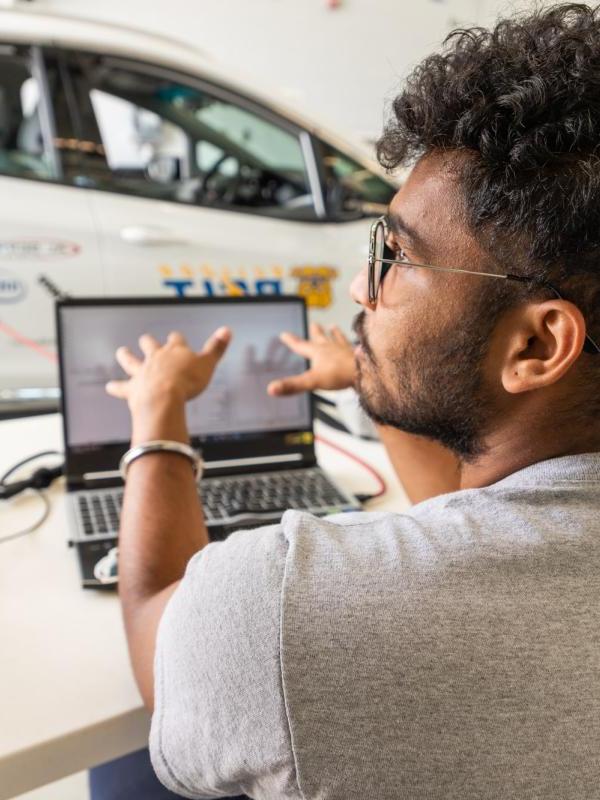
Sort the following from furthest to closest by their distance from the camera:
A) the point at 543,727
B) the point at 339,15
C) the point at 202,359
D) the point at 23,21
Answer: the point at 339,15 → the point at 23,21 → the point at 202,359 → the point at 543,727

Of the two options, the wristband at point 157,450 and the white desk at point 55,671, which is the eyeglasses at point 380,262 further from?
the white desk at point 55,671

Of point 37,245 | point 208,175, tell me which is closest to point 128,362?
point 37,245

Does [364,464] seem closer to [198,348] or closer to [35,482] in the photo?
[198,348]

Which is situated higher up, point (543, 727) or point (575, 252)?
point (575, 252)

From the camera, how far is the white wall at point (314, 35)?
5328 millimetres

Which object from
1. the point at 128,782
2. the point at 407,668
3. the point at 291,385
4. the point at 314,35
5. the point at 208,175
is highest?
the point at 314,35

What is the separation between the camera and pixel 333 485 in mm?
1208

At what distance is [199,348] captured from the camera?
128cm

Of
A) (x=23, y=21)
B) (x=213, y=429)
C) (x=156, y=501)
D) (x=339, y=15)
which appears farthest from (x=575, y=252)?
(x=339, y=15)

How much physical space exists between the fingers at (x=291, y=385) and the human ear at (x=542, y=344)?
1.58ft

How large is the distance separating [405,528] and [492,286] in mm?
250

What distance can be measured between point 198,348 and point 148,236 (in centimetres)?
155

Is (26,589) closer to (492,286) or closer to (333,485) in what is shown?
(333,485)

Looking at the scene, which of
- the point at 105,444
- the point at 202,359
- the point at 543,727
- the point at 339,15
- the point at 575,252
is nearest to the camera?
the point at 543,727
